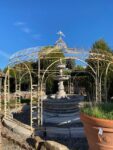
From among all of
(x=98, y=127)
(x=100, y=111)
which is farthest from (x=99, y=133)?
(x=100, y=111)

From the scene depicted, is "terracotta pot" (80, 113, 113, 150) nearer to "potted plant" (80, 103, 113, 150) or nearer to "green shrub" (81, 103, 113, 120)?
"potted plant" (80, 103, 113, 150)

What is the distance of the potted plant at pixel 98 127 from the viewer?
5.98m

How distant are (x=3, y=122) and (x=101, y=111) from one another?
4.30 metres

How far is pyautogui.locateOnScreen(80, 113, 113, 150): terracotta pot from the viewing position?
597 cm

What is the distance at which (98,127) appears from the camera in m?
6.08

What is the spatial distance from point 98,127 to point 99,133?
116 mm

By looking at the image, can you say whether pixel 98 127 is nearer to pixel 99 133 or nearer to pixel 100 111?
pixel 99 133

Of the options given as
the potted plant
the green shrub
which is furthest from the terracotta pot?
the green shrub

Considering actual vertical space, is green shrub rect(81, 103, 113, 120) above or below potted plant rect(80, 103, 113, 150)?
above

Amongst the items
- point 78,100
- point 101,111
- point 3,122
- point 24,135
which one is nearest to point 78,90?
point 78,100

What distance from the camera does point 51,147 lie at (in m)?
6.53

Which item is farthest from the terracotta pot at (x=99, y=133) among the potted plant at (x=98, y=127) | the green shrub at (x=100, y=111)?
the green shrub at (x=100, y=111)

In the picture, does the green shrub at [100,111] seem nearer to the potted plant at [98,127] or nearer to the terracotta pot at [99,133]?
the potted plant at [98,127]

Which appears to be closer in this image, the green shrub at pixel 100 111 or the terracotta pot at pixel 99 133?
the terracotta pot at pixel 99 133
